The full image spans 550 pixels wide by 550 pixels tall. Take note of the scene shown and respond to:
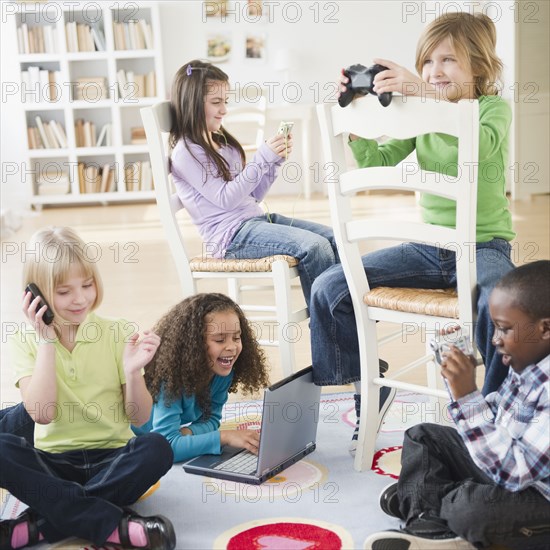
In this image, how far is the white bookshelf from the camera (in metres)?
7.18

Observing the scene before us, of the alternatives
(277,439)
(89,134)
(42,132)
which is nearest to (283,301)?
(277,439)

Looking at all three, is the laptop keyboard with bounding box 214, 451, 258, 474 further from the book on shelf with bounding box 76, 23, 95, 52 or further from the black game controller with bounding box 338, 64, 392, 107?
the book on shelf with bounding box 76, 23, 95, 52

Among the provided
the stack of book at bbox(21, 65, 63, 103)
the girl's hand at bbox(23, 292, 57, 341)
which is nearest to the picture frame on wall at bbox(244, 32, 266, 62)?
the stack of book at bbox(21, 65, 63, 103)

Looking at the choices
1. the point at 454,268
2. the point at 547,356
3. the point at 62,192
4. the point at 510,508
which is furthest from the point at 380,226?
the point at 62,192

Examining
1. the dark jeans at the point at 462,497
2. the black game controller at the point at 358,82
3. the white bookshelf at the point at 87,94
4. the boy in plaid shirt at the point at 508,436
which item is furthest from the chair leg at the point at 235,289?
the white bookshelf at the point at 87,94

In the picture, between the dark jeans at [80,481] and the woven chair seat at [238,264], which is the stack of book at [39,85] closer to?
the woven chair seat at [238,264]

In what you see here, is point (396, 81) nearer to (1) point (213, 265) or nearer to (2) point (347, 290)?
(2) point (347, 290)

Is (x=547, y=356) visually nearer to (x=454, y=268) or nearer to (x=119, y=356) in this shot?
(x=454, y=268)

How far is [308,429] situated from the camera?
7.37ft

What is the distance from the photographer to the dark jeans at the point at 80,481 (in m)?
1.77

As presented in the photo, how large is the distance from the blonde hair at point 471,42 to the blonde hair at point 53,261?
2.96 ft

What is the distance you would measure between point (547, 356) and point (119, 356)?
893mm

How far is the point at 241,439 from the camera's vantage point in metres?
2.22

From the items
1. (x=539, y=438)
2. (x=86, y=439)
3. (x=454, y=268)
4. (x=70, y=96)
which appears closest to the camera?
(x=539, y=438)
